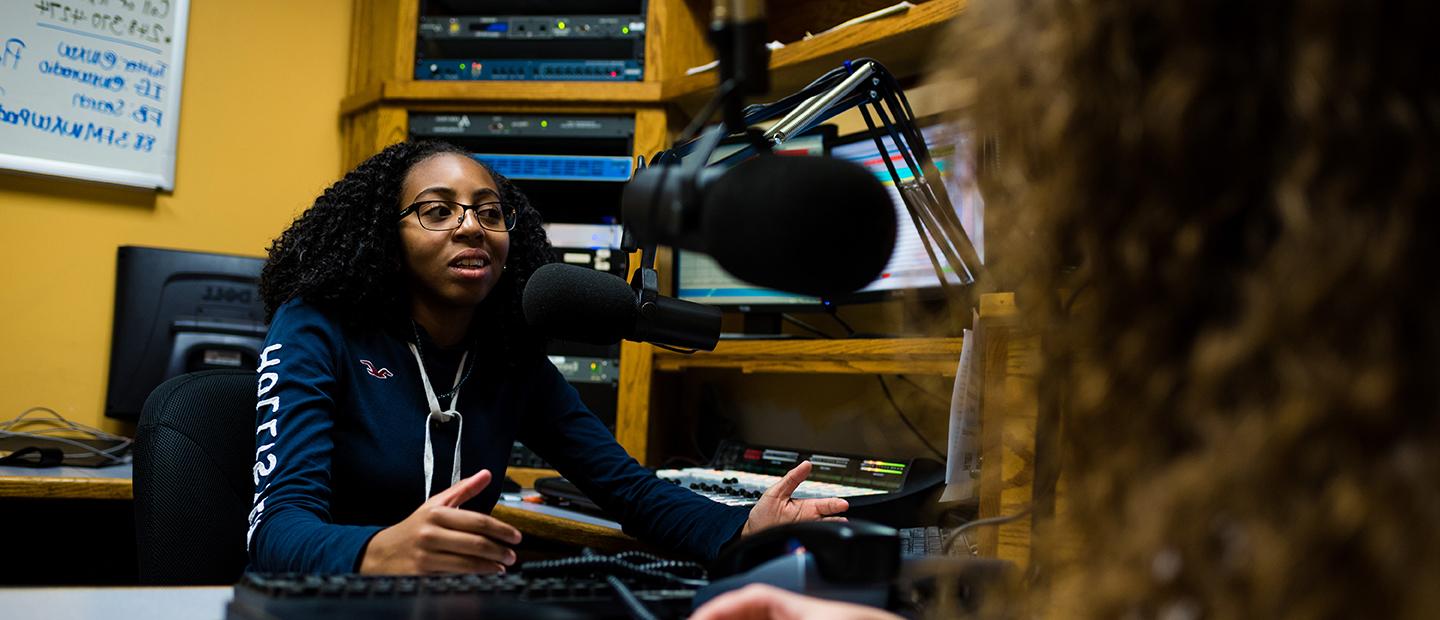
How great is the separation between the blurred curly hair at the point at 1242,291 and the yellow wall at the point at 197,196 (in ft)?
7.45

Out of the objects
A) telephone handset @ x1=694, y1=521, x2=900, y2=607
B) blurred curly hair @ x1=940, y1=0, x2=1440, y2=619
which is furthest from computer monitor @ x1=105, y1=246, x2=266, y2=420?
blurred curly hair @ x1=940, y1=0, x2=1440, y2=619

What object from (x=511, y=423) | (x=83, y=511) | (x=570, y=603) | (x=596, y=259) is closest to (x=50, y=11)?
(x=83, y=511)

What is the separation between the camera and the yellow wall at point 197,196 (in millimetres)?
2156

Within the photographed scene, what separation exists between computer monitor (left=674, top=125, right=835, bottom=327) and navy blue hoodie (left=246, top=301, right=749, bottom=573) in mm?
402

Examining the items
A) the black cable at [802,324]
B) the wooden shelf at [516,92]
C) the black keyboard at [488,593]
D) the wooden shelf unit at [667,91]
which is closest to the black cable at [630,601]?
the black keyboard at [488,593]

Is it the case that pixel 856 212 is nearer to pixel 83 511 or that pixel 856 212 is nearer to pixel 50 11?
pixel 83 511

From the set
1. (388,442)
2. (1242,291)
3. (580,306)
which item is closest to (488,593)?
(580,306)

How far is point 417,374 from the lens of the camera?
1.40 m

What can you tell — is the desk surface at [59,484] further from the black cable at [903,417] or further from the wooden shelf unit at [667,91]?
the black cable at [903,417]

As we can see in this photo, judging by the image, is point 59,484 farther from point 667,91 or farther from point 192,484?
point 667,91

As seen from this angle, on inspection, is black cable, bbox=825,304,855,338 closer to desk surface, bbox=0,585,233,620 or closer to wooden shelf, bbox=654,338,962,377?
wooden shelf, bbox=654,338,962,377

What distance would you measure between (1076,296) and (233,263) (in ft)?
6.74

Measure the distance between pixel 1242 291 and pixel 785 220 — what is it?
22 centimetres

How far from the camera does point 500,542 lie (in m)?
0.89
